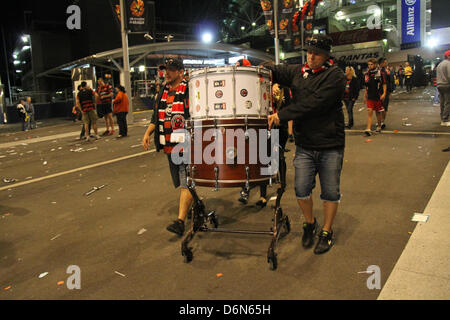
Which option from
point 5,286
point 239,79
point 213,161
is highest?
point 239,79

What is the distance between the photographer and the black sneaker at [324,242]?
12.9 ft

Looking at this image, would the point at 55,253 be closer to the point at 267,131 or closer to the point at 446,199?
the point at 267,131

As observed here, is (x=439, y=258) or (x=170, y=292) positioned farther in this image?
(x=439, y=258)

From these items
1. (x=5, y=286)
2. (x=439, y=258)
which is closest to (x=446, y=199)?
(x=439, y=258)

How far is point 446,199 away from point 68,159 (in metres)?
8.67

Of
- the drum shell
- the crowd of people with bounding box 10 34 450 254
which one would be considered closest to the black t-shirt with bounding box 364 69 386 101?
the crowd of people with bounding box 10 34 450 254

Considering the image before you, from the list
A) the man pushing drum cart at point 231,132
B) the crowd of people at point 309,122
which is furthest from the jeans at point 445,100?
the man pushing drum cart at point 231,132

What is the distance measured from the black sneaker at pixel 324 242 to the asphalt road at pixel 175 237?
0.07 meters

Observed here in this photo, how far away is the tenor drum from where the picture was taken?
3.71 meters

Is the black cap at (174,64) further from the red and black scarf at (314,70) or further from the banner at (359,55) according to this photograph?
the banner at (359,55)

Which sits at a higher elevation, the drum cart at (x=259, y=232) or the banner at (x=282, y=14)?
the banner at (x=282, y=14)

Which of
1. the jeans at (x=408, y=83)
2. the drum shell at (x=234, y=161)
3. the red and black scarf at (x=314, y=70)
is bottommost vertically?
the drum shell at (x=234, y=161)

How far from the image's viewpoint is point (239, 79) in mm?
3699

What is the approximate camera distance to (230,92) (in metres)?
3.72
